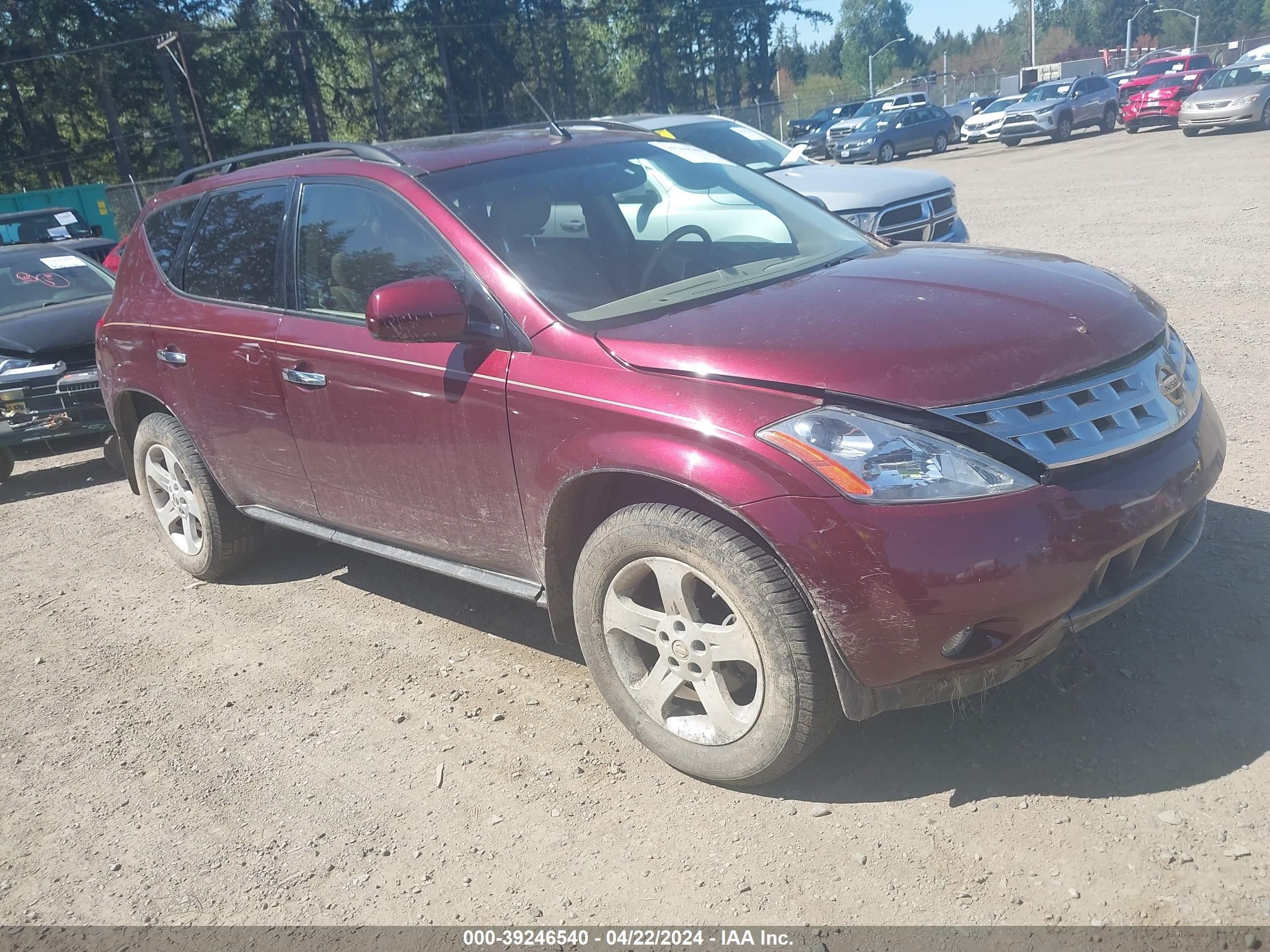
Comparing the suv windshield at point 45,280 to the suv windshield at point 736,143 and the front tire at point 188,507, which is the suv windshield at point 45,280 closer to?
the front tire at point 188,507

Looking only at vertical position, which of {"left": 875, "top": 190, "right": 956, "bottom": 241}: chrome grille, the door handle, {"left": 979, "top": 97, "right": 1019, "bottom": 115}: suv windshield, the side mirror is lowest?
{"left": 979, "top": 97, "right": 1019, "bottom": 115}: suv windshield

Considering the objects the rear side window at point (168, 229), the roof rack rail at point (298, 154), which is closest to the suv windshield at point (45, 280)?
the rear side window at point (168, 229)

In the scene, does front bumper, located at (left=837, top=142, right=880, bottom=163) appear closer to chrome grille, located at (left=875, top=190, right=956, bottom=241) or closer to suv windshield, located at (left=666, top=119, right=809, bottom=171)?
suv windshield, located at (left=666, top=119, right=809, bottom=171)

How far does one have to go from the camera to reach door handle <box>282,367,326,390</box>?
3896 millimetres

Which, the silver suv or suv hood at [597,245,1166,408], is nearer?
suv hood at [597,245,1166,408]

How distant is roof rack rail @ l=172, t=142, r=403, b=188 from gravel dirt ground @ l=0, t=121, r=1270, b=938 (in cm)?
191

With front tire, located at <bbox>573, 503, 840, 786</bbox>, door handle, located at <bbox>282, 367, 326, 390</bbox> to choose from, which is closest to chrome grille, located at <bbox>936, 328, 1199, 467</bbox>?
front tire, located at <bbox>573, 503, 840, 786</bbox>

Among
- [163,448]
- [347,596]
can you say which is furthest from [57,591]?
[347,596]

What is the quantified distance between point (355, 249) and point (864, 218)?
546 cm

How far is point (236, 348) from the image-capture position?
4.29m

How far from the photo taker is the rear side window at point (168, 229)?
4.88m

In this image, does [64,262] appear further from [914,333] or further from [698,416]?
[914,333]

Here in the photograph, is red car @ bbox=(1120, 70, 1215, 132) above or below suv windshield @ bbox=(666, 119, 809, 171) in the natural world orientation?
below

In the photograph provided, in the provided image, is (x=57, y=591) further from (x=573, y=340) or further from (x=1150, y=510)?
(x=1150, y=510)
